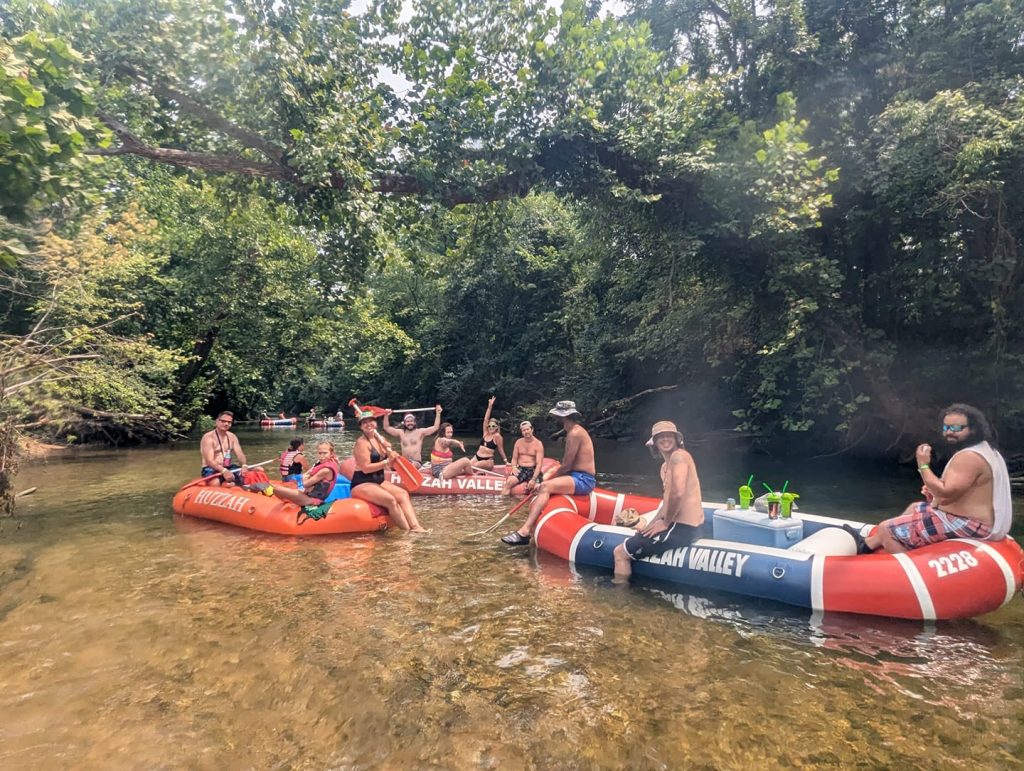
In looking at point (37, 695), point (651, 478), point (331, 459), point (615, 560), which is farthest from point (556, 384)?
point (37, 695)

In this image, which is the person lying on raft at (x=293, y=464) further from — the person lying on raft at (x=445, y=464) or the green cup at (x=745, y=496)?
the green cup at (x=745, y=496)

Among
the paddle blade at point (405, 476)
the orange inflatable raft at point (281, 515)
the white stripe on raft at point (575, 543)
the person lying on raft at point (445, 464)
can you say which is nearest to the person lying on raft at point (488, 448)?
the person lying on raft at point (445, 464)

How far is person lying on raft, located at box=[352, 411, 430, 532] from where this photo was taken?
796 cm

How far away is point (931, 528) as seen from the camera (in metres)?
5.01

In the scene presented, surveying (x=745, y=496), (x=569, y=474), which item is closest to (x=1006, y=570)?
(x=745, y=496)

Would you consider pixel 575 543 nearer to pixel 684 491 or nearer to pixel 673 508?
pixel 673 508

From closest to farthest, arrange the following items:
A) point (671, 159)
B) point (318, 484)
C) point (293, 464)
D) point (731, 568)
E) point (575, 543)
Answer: point (731, 568) < point (575, 543) < point (318, 484) < point (293, 464) < point (671, 159)

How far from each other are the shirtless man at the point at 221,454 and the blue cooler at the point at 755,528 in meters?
7.05

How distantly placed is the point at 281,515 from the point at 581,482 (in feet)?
12.5

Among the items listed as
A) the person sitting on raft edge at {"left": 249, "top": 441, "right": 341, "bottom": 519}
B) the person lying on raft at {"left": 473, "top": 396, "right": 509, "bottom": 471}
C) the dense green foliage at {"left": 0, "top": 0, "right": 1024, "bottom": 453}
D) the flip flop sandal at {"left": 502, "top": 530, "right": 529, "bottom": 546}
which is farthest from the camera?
the person lying on raft at {"left": 473, "top": 396, "right": 509, "bottom": 471}

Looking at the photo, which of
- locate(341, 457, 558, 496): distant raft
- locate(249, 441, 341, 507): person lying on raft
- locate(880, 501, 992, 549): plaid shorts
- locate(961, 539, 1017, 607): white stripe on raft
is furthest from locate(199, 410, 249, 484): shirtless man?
locate(961, 539, 1017, 607): white stripe on raft

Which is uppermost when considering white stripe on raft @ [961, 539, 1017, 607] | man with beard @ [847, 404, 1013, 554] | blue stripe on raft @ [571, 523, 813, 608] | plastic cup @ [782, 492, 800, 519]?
man with beard @ [847, 404, 1013, 554]

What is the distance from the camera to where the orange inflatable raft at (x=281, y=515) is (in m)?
7.70

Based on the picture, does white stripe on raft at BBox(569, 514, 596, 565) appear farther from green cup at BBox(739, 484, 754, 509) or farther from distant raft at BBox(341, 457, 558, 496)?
distant raft at BBox(341, 457, 558, 496)
